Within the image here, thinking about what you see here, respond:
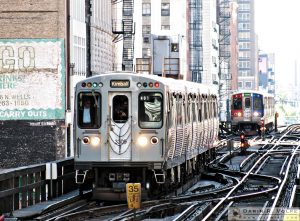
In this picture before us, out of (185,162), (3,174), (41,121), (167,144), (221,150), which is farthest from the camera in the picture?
(41,121)

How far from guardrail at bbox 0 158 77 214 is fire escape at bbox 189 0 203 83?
90.8 metres

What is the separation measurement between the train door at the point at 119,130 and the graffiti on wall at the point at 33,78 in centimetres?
3111

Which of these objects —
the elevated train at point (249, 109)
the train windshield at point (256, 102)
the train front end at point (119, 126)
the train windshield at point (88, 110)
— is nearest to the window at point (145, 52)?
the elevated train at point (249, 109)

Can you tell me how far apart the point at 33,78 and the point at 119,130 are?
105 ft

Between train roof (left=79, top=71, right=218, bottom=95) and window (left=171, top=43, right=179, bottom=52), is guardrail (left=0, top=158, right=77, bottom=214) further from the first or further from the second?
window (left=171, top=43, right=179, bottom=52)

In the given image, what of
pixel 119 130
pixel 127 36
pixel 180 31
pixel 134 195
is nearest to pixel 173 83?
pixel 119 130

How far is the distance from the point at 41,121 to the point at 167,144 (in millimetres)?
31226

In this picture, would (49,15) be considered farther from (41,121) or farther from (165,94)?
(165,94)

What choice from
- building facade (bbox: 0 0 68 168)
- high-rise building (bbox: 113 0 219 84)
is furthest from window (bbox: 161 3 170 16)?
building facade (bbox: 0 0 68 168)

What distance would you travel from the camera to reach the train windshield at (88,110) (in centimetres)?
2122

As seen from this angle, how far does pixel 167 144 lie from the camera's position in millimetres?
21609

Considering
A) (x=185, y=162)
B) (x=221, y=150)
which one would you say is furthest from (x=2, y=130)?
(x=185, y=162)

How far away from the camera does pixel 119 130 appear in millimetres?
21203

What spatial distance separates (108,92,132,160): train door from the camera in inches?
834
